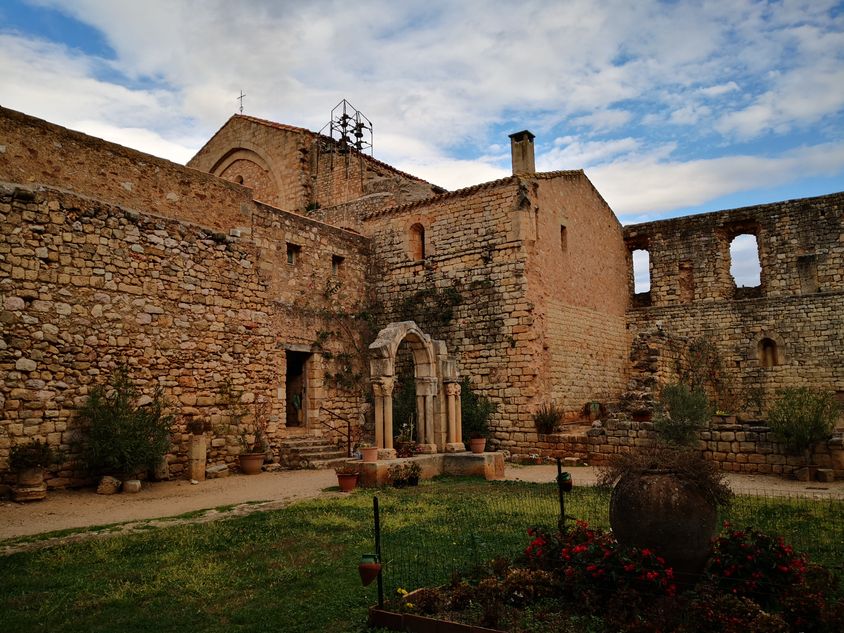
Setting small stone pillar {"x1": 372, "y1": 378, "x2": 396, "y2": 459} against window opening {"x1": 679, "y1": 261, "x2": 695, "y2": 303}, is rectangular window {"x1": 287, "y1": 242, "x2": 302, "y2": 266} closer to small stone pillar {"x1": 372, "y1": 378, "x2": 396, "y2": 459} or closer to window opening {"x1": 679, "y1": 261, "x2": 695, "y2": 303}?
small stone pillar {"x1": 372, "y1": 378, "x2": 396, "y2": 459}

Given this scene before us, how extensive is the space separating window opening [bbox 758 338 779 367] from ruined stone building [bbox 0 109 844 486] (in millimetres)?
96

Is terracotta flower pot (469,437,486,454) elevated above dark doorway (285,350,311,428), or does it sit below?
below

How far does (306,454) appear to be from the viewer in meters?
15.7

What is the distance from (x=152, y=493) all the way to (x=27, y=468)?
2.12 m

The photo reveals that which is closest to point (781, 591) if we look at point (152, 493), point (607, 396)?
point (152, 493)

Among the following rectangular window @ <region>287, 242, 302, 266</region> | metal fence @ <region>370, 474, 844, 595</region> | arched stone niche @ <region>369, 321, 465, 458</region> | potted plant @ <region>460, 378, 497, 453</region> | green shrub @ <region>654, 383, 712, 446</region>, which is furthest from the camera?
rectangular window @ <region>287, 242, 302, 266</region>

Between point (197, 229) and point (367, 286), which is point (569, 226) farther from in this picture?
point (197, 229)

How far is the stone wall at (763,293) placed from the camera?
68.5 ft

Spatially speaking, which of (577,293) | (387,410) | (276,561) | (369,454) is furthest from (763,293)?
(276,561)

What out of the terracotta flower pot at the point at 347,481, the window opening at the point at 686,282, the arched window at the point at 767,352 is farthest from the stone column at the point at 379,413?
the arched window at the point at 767,352

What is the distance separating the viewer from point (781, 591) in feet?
15.9

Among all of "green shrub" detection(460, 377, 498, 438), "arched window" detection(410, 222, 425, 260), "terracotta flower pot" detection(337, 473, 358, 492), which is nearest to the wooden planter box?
"terracotta flower pot" detection(337, 473, 358, 492)

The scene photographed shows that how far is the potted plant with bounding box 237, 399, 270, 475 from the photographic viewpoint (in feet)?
47.2

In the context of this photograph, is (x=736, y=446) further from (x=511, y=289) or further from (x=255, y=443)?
(x=255, y=443)
